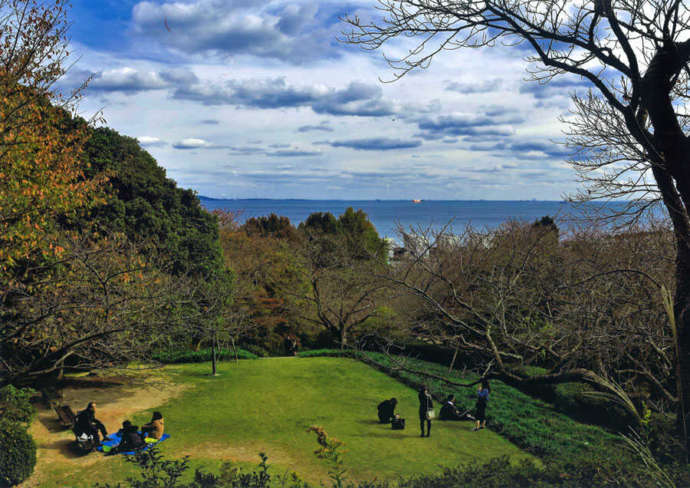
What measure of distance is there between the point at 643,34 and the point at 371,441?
10261 millimetres

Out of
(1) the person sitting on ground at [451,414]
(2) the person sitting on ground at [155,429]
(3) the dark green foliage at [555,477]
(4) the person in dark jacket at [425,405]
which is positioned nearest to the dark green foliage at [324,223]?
(1) the person sitting on ground at [451,414]

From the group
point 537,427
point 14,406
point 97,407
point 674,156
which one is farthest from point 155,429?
point 674,156

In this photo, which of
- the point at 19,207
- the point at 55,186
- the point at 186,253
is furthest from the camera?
the point at 186,253

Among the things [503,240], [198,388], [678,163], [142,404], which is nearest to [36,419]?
[142,404]

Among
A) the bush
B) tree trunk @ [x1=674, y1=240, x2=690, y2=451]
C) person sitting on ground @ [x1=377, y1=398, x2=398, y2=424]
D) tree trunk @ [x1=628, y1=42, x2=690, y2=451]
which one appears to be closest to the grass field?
person sitting on ground @ [x1=377, y1=398, x2=398, y2=424]

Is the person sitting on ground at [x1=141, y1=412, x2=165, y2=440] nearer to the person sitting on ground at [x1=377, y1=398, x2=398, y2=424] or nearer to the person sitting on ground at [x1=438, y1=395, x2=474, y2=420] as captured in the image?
the person sitting on ground at [x1=377, y1=398, x2=398, y2=424]

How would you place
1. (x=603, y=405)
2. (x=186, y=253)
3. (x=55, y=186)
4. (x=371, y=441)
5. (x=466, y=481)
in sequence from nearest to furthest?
(x=466, y=481)
(x=55, y=186)
(x=371, y=441)
(x=603, y=405)
(x=186, y=253)

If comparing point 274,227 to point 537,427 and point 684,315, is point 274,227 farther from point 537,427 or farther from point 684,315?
point 684,315

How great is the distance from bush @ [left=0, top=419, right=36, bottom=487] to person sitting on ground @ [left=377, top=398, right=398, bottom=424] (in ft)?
27.3

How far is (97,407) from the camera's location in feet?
47.9

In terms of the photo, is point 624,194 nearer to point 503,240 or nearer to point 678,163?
point 678,163

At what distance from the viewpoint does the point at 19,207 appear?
9.34 metres

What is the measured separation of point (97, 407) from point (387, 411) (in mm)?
8713

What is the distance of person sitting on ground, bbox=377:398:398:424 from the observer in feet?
44.3
